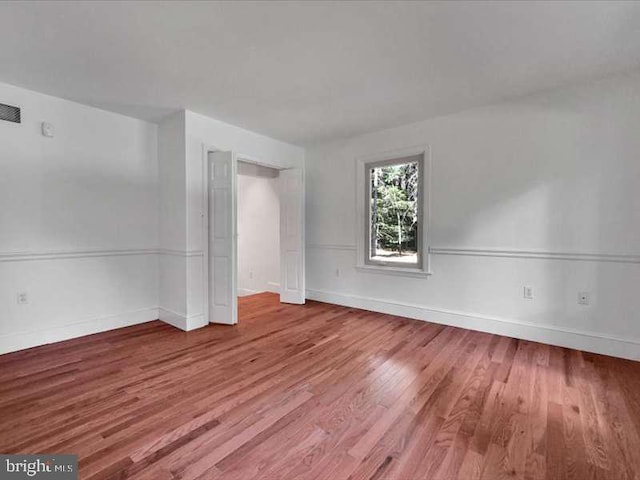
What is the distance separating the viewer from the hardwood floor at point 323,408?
1.44 m

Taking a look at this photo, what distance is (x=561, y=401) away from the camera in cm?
197

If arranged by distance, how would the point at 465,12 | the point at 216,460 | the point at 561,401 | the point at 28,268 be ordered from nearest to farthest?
A: the point at 216,460 < the point at 465,12 < the point at 561,401 < the point at 28,268

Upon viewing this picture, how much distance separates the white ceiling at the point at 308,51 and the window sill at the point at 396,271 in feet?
6.21

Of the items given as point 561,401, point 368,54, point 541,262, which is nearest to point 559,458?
point 561,401

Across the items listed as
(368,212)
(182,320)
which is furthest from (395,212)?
(182,320)

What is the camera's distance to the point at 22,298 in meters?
2.81

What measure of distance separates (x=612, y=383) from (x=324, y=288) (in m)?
3.25

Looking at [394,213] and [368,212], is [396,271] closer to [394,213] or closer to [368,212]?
[394,213]

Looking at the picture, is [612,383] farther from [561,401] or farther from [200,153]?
[200,153]

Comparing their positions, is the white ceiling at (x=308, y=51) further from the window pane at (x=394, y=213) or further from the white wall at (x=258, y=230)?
the white wall at (x=258, y=230)

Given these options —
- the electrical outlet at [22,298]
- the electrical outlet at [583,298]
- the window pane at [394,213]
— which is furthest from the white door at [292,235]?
the electrical outlet at [583,298]

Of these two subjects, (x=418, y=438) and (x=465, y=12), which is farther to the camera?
(x=465, y=12)

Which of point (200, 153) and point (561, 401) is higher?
point (200, 153)

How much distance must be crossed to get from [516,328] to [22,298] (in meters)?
4.80
